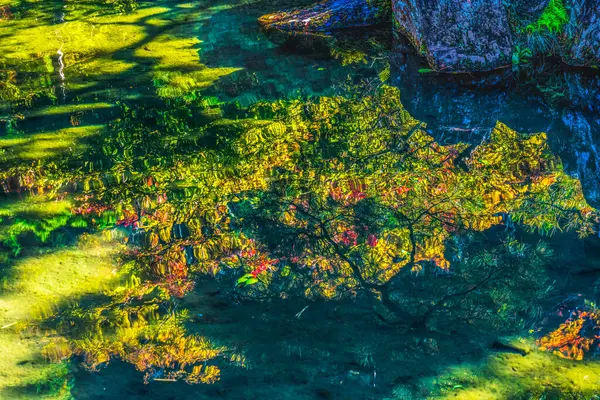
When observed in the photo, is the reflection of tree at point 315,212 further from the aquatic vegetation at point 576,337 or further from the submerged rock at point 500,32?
the submerged rock at point 500,32

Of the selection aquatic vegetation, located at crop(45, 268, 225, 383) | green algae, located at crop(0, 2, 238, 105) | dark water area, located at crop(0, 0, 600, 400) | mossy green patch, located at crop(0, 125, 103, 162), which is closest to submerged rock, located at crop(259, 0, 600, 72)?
dark water area, located at crop(0, 0, 600, 400)

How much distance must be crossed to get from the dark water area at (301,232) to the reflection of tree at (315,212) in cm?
2

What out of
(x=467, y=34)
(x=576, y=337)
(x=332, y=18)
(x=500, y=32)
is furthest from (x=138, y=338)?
(x=332, y=18)

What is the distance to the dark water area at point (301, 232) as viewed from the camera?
295cm

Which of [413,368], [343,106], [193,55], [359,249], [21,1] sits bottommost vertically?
[413,368]

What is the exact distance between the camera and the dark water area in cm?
295

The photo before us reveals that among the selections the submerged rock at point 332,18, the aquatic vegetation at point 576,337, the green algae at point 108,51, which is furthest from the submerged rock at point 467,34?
the aquatic vegetation at point 576,337

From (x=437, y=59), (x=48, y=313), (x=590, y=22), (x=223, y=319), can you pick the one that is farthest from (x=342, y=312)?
(x=590, y=22)

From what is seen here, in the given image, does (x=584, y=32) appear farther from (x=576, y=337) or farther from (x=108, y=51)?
(x=108, y=51)

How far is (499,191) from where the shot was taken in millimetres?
4160

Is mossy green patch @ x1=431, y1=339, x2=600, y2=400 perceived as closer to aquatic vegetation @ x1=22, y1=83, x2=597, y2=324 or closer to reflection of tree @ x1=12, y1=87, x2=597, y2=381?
reflection of tree @ x1=12, y1=87, x2=597, y2=381

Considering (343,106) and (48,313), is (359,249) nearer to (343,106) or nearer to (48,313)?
(48,313)

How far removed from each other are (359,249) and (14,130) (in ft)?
11.2

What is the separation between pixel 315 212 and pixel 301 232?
0.22 m
